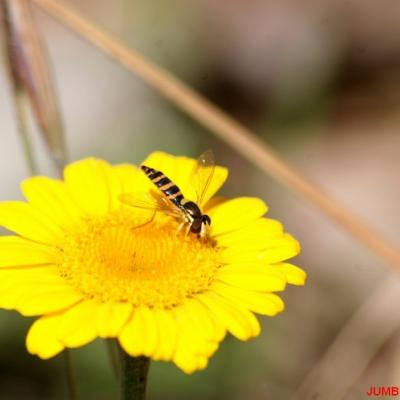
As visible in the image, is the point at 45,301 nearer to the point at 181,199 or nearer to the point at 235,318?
the point at 235,318

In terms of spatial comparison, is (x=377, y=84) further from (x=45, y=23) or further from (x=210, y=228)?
(x=210, y=228)

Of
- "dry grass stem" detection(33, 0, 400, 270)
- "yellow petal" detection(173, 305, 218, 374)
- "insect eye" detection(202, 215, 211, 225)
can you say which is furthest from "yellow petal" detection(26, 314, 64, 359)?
"dry grass stem" detection(33, 0, 400, 270)

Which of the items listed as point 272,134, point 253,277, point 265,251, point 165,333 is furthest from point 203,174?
point 272,134

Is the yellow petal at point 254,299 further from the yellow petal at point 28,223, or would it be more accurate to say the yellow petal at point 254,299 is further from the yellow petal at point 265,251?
the yellow petal at point 28,223

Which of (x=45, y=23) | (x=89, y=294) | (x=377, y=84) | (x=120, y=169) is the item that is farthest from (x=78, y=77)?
(x=89, y=294)

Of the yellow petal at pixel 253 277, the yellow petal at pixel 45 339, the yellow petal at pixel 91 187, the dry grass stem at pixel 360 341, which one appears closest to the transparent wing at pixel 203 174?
the yellow petal at pixel 91 187

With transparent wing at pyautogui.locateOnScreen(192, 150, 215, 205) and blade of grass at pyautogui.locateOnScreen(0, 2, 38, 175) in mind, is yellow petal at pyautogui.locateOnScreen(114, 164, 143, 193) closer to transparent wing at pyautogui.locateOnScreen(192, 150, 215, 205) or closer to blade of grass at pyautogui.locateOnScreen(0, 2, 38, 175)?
transparent wing at pyautogui.locateOnScreen(192, 150, 215, 205)

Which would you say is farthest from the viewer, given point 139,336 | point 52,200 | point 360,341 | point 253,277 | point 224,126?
point 360,341
